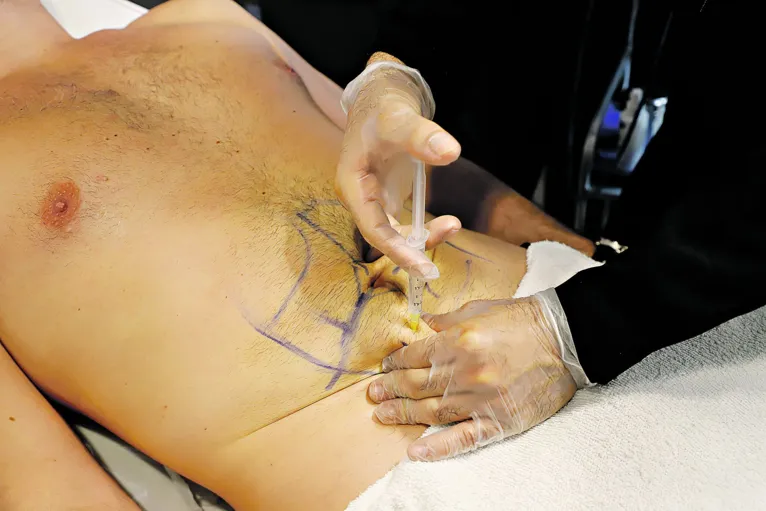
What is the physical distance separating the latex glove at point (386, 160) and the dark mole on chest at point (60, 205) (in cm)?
44

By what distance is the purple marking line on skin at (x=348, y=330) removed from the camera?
93 centimetres

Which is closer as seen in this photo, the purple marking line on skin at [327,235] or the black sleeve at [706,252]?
the black sleeve at [706,252]

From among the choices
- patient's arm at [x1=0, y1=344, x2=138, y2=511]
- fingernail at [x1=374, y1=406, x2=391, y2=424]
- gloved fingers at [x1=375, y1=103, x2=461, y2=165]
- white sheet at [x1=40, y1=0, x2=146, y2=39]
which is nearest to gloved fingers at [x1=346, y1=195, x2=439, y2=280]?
gloved fingers at [x1=375, y1=103, x2=461, y2=165]

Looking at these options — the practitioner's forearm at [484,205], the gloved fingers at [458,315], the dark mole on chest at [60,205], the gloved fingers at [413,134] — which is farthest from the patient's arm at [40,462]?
the practitioner's forearm at [484,205]

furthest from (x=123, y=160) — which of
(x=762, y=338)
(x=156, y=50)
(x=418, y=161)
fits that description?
(x=762, y=338)

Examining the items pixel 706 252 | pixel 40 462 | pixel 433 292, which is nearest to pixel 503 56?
pixel 433 292

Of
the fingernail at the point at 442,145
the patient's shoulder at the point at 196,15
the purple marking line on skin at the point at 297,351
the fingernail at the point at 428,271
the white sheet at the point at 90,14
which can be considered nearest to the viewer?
the fingernail at the point at 442,145

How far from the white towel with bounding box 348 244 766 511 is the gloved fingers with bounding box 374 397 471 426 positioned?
2.4 inches

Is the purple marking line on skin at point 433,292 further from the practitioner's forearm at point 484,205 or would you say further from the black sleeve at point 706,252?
the practitioner's forearm at point 484,205

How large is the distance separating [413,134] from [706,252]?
0.42m

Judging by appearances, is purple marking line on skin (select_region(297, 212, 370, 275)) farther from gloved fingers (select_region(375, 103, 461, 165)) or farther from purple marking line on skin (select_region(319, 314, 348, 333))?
gloved fingers (select_region(375, 103, 461, 165))

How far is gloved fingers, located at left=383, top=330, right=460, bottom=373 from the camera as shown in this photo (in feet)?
2.81

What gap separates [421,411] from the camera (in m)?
0.85

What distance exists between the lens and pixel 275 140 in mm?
1128
